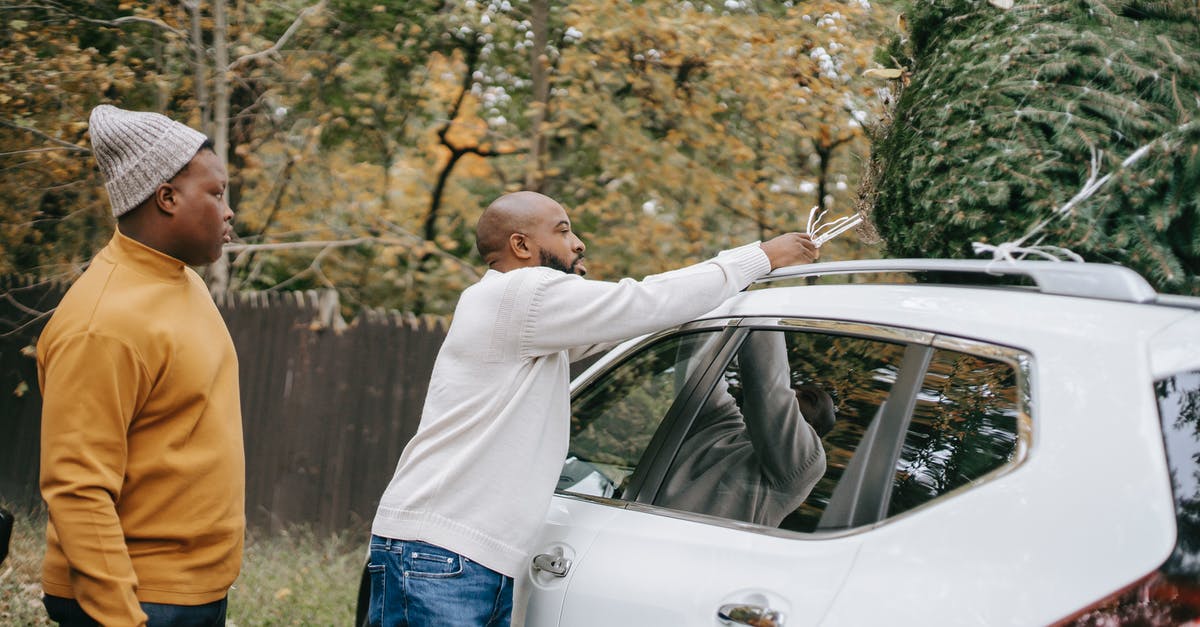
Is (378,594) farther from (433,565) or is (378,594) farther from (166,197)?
(166,197)

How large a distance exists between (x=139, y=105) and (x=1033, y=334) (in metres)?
9.58

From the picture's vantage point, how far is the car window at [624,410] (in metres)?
3.01

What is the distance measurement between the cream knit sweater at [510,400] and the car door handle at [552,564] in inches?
2.5

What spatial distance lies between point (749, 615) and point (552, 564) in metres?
0.76

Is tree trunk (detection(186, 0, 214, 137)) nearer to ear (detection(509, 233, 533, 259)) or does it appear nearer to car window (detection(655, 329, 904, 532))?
ear (detection(509, 233, 533, 259))

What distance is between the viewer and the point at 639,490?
282 centimetres

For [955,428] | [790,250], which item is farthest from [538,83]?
[955,428]

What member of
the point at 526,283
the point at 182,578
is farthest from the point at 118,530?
the point at 526,283

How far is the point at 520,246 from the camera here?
2941 millimetres

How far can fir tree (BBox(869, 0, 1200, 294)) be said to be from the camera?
262cm

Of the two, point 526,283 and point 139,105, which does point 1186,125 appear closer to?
point 526,283

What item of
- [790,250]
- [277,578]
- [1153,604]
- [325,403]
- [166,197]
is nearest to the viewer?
[1153,604]

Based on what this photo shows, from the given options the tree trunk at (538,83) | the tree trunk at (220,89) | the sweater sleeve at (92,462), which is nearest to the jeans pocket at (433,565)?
the sweater sleeve at (92,462)

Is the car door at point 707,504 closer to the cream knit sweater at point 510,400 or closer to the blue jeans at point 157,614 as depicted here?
the cream knit sweater at point 510,400
